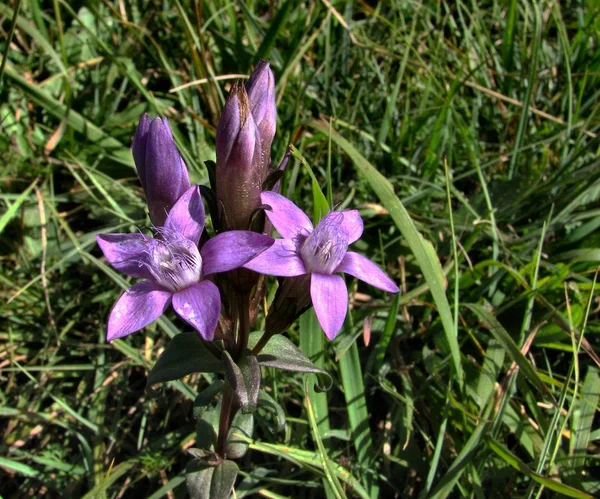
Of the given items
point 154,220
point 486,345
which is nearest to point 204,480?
point 154,220

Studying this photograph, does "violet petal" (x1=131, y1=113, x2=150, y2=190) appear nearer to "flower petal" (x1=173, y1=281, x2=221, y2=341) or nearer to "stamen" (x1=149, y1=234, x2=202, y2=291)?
"stamen" (x1=149, y1=234, x2=202, y2=291)

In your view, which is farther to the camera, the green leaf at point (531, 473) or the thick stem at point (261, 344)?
the green leaf at point (531, 473)

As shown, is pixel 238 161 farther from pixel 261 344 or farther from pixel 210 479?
pixel 210 479

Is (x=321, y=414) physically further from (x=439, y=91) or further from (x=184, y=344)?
(x=439, y=91)

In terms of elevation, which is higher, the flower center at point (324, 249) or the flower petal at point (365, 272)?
the flower center at point (324, 249)

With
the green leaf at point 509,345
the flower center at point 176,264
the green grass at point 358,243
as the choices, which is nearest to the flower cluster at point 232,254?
the flower center at point 176,264

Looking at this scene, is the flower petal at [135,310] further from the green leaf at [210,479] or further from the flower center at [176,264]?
the green leaf at [210,479]
